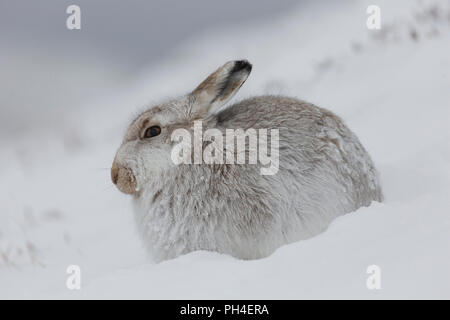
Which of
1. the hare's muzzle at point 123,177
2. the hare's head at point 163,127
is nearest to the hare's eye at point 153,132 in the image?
the hare's head at point 163,127

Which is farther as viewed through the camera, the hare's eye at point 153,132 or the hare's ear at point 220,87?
the hare's eye at point 153,132

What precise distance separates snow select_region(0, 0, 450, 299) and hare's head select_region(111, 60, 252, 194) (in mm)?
719

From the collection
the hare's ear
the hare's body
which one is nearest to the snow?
the hare's body

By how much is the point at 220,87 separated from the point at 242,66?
24cm

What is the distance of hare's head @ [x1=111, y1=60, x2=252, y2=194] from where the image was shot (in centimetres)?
462

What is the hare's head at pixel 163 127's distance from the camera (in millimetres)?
4621

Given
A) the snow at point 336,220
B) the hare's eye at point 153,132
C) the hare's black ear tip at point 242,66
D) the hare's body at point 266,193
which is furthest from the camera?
the hare's eye at point 153,132

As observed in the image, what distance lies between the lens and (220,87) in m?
4.71

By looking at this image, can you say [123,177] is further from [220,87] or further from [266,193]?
[266,193]

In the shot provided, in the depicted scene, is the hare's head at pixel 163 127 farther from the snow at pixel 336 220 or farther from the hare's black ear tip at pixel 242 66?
the snow at pixel 336 220

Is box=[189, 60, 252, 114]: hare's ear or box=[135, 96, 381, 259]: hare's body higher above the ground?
box=[189, 60, 252, 114]: hare's ear

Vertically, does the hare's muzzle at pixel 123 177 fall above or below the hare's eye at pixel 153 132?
below

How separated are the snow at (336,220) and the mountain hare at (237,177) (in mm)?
260

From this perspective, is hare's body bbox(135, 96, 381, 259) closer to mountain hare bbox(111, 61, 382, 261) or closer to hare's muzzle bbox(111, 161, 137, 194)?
mountain hare bbox(111, 61, 382, 261)
